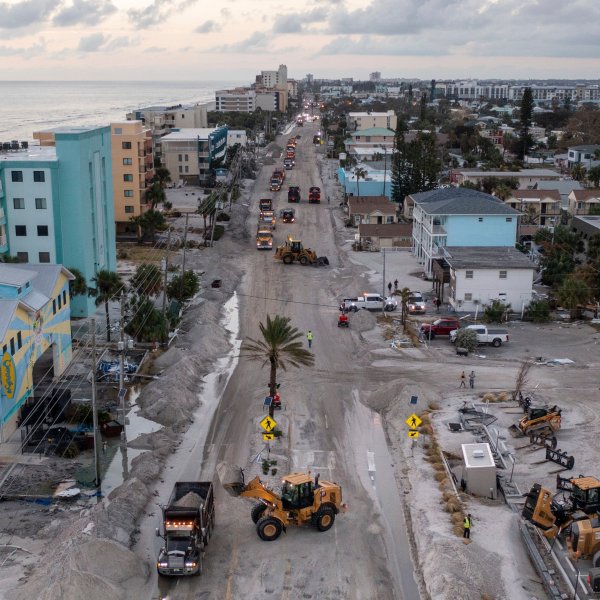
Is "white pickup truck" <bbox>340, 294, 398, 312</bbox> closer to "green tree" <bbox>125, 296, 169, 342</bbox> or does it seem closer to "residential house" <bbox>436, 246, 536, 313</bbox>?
"residential house" <bbox>436, 246, 536, 313</bbox>

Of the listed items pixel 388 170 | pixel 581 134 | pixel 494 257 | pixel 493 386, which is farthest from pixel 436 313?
pixel 581 134

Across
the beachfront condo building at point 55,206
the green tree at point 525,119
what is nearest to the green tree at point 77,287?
the beachfront condo building at point 55,206

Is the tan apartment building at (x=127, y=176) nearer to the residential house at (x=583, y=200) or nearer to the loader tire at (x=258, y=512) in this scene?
the residential house at (x=583, y=200)

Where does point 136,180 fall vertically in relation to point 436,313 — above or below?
above

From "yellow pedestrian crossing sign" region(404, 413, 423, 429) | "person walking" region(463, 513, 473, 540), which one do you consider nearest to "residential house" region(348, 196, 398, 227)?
"yellow pedestrian crossing sign" region(404, 413, 423, 429)

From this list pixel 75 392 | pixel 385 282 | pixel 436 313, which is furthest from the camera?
pixel 385 282

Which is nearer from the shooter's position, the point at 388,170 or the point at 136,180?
the point at 136,180

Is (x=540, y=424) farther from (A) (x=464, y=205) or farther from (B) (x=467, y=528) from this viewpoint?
(A) (x=464, y=205)

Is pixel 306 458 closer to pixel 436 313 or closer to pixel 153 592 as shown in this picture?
pixel 153 592

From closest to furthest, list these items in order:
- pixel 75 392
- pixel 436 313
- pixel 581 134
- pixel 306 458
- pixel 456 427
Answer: pixel 306 458 < pixel 456 427 < pixel 75 392 < pixel 436 313 < pixel 581 134
